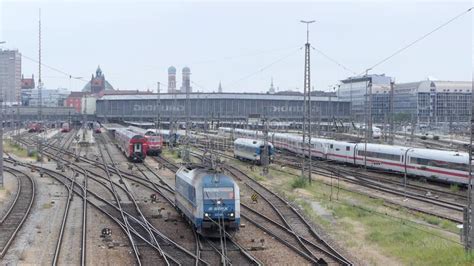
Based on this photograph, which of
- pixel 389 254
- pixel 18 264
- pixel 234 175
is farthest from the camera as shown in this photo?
pixel 234 175

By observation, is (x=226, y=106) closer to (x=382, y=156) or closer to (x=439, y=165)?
(x=382, y=156)

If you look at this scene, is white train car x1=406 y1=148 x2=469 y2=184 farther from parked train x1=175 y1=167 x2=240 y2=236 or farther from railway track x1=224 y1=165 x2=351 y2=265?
parked train x1=175 y1=167 x2=240 y2=236

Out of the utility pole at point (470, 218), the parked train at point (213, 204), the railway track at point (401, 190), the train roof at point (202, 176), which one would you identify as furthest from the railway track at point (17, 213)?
the railway track at point (401, 190)

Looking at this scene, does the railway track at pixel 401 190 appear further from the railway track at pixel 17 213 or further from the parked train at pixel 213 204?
the railway track at pixel 17 213

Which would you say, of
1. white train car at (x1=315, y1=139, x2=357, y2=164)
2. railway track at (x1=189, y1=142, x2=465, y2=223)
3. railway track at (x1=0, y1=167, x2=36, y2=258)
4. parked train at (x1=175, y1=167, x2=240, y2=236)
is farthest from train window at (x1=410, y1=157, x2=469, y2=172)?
railway track at (x1=0, y1=167, x2=36, y2=258)

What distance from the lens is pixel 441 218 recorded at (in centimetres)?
2675

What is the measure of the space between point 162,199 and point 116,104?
112m

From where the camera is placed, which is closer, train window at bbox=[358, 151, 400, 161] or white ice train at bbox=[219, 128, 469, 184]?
white ice train at bbox=[219, 128, 469, 184]

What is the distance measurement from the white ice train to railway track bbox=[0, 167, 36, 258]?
76.9 feet

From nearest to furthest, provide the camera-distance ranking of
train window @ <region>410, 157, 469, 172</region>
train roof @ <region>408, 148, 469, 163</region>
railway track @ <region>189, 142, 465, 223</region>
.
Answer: railway track @ <region>189, 142, 465, 223</region> < train window @ <region>410, 157, 469, 172</region> < train roof @ <region>408, 148, 469, 163</region>

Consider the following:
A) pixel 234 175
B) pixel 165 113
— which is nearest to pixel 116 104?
pixel 165 113

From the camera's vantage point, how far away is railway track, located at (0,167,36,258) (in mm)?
22391

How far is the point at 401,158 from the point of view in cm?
4309

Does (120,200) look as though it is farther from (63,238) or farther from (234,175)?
(234,175)
